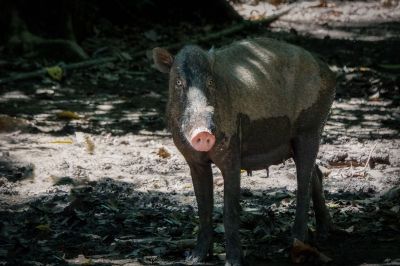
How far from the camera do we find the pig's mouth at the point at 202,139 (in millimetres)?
5221

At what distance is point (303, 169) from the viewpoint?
643 cm

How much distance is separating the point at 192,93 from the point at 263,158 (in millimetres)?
903

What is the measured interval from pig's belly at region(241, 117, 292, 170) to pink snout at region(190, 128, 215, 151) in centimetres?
72

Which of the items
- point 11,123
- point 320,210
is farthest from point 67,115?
point 320,210

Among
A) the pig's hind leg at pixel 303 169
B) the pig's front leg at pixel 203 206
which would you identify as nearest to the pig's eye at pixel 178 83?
the pig's front leg at pixel 203 206

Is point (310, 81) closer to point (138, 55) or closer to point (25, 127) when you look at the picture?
point (25, 127)

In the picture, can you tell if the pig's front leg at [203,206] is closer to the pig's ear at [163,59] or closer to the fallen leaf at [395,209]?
the pig's ear at [163,59]

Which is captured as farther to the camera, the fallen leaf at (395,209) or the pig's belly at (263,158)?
the fallen leaf at (395,209)

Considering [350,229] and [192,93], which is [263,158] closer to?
[192,93]

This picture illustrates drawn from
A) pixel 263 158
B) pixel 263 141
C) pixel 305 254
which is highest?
pixel 263 141

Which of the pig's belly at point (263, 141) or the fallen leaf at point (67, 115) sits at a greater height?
the pig's belly at point (263, 141)

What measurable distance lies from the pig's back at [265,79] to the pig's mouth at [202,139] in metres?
0.50

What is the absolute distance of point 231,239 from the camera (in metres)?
5.82

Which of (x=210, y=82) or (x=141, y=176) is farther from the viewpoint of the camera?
(x=141, y=176)
